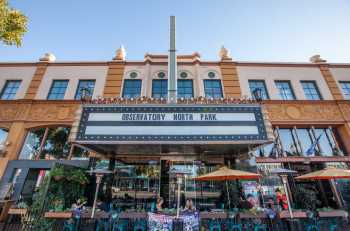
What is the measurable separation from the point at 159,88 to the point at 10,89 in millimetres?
9859

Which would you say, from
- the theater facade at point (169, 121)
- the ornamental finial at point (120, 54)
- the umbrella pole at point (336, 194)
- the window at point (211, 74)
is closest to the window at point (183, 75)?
the theater facade at point (169, 121)

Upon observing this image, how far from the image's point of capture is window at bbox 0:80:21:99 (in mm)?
11625

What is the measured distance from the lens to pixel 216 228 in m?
6.44

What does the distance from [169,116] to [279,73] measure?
9.71 m

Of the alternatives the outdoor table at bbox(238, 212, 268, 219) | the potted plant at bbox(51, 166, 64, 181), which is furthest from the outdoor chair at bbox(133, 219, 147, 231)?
the potted plant at bbox(51, 166, 64, 181)

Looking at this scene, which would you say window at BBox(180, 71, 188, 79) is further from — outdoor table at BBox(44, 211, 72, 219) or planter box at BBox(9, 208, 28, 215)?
planter box at BBox(9, 208, 28, 215)

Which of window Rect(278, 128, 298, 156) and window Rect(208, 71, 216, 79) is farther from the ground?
window Rect(208, 71, 216, 79)

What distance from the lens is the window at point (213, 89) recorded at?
11.9 m

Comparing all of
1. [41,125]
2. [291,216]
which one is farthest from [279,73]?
[41,125]

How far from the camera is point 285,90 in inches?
476

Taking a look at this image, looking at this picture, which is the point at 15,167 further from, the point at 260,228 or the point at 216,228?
the point at 260,228

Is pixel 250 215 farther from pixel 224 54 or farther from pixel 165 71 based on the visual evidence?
pixel 224 54

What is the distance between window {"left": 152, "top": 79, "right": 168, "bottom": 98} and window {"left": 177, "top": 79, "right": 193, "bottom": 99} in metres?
0.90

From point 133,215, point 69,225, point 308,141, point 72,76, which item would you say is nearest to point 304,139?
point 308,141
